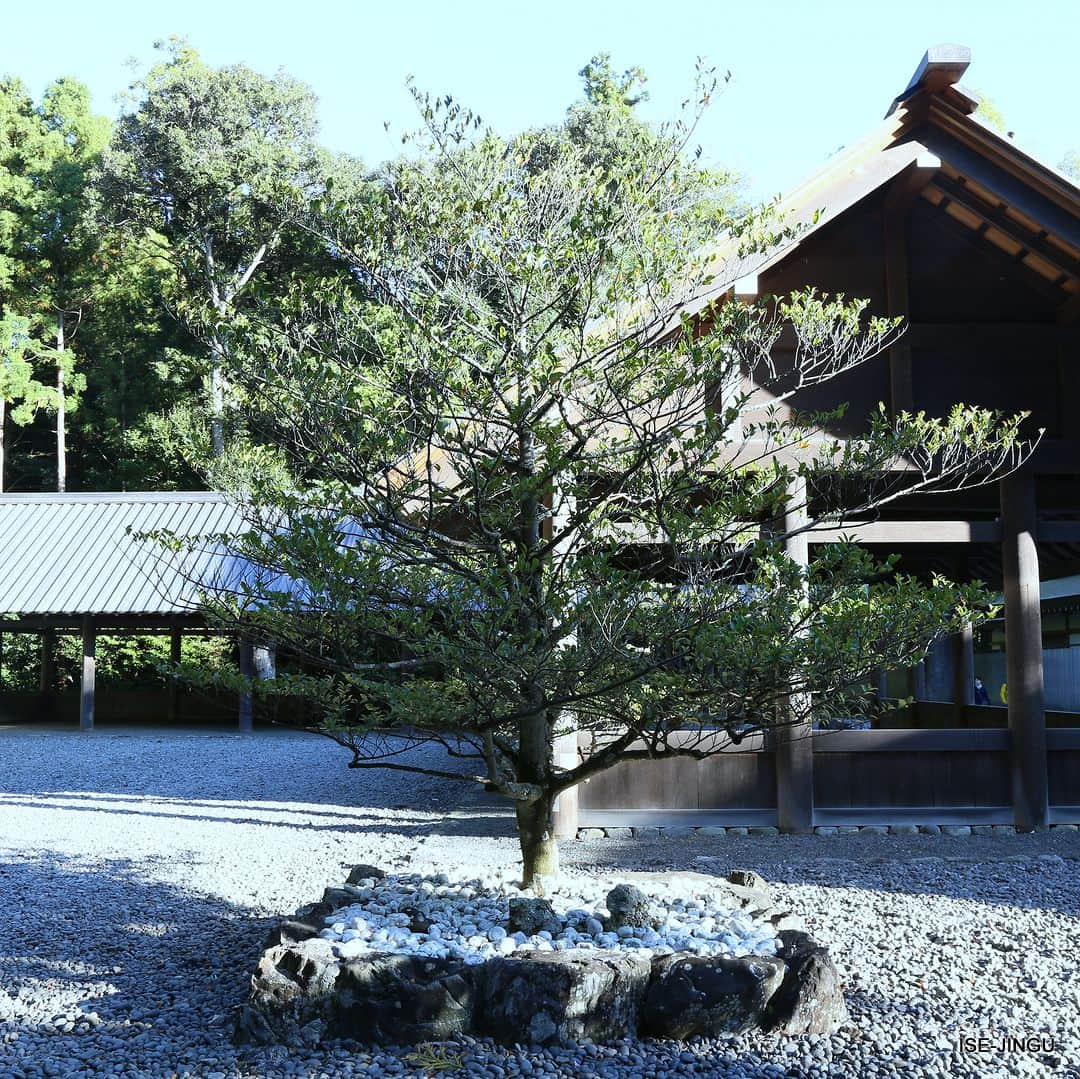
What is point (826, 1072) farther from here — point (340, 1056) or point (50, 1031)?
point (50, 1031)

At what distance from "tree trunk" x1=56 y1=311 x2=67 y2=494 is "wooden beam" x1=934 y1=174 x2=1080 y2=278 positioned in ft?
83.4

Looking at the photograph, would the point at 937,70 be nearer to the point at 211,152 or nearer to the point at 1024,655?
the point at 1024,655

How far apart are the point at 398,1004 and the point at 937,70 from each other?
7403mm

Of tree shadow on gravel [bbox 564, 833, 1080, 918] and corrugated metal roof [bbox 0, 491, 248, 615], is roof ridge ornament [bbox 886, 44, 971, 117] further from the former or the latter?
corrugated metal roof [bbox 0, 491, 248, 615]

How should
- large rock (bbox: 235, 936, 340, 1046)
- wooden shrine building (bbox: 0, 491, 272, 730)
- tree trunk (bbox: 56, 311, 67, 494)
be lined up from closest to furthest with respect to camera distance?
1. large rock (bbox: 235, 936, 340, 1046)
2. wooden shrine building (bbox: 0, 491, 272, 730)
3. tree trunk (bbox: 56, 311, 67, 494)

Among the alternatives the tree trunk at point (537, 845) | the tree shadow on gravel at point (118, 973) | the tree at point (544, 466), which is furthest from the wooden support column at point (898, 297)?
the tree shadow on gravel at point (118, 973)

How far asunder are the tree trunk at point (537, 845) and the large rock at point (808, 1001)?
133 cm

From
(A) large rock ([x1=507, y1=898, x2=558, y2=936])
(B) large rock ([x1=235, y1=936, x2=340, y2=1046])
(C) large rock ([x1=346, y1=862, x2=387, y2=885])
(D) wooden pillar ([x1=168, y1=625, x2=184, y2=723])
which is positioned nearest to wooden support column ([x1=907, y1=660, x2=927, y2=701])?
(C) large rock ([x1=346, y1=862, x2=387, y2=885])

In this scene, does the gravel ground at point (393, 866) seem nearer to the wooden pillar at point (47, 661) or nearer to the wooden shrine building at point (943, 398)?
the wooden shrine building at point (943, 398)

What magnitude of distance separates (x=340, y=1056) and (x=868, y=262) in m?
7.48

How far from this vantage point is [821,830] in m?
8.59

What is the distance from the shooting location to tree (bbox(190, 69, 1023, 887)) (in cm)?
396

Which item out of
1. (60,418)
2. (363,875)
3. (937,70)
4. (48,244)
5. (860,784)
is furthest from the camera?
(48,244)

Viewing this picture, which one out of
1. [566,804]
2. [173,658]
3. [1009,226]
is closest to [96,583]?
[173,658]
